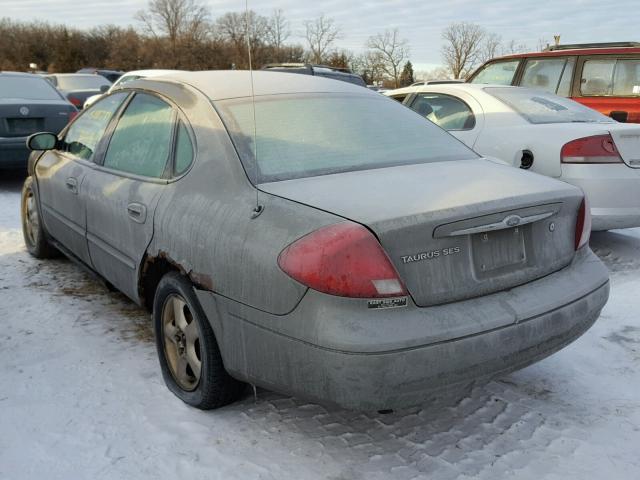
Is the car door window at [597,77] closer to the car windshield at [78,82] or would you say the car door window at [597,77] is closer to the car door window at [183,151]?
the car door window at [183,151]

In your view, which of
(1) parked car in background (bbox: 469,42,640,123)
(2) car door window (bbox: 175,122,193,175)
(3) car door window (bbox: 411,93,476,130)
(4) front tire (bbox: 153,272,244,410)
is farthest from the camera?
(1) parked car in background (bbox: 469,42,640,123)

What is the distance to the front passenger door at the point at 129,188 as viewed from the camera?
10.1 ft

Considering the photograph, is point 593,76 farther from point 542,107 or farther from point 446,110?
point 446,110

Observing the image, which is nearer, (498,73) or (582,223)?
(582,223)

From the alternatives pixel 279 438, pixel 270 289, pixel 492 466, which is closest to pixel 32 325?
pixel 279 438

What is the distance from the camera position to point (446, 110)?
609 cm

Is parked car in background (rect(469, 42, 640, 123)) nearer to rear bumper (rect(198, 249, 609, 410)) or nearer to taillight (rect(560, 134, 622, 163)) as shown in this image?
taillight (rect(560, 134, 622, 163))

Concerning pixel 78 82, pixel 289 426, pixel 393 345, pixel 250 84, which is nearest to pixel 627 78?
pixel 250 84

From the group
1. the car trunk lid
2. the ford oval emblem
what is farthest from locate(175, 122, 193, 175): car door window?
the ford oval emblem

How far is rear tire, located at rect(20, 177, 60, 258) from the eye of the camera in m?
4.84

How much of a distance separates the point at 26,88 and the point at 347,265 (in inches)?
328

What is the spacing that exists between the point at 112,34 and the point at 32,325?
7013 centimetres

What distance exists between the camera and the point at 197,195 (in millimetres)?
2719

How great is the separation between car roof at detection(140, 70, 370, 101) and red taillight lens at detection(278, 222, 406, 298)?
116 cm
